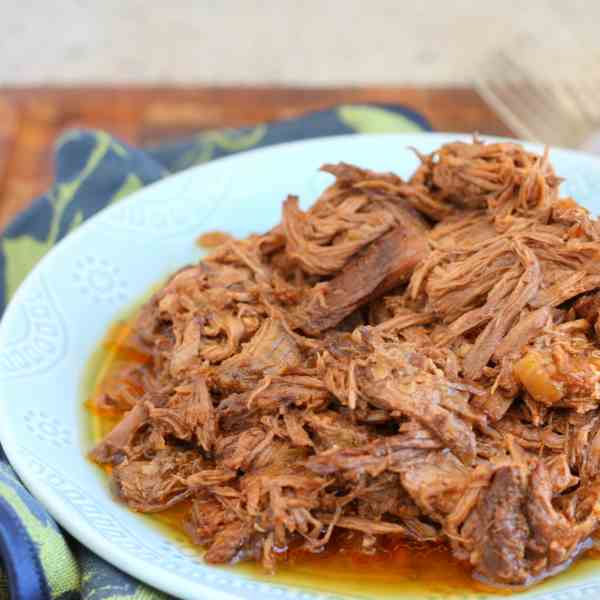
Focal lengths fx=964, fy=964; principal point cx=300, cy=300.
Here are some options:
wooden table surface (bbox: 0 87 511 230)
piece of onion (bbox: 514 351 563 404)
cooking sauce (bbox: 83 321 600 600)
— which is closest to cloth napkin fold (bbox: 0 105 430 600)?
cooking sauce (bbox: 83 321 600 600)

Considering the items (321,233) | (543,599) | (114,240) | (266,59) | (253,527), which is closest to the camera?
(543,599)

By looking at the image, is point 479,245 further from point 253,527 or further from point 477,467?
point 253,527

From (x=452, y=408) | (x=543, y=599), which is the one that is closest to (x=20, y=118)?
(x=452, y=408)

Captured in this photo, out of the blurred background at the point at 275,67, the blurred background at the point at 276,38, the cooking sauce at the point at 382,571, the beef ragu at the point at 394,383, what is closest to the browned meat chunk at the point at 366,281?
the beef ragu at the point at 394,383

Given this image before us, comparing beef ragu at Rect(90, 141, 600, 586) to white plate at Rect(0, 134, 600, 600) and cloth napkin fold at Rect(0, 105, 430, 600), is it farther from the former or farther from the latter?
cloth napkin fold at Rect(0, 105, 430, 600)

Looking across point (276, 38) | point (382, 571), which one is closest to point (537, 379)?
point (382, 571)

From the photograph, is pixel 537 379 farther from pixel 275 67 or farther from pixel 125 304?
pixel 275 67

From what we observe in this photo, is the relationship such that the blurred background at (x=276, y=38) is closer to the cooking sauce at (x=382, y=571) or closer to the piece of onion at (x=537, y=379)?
the piece of onion at (x=537, y=379)
